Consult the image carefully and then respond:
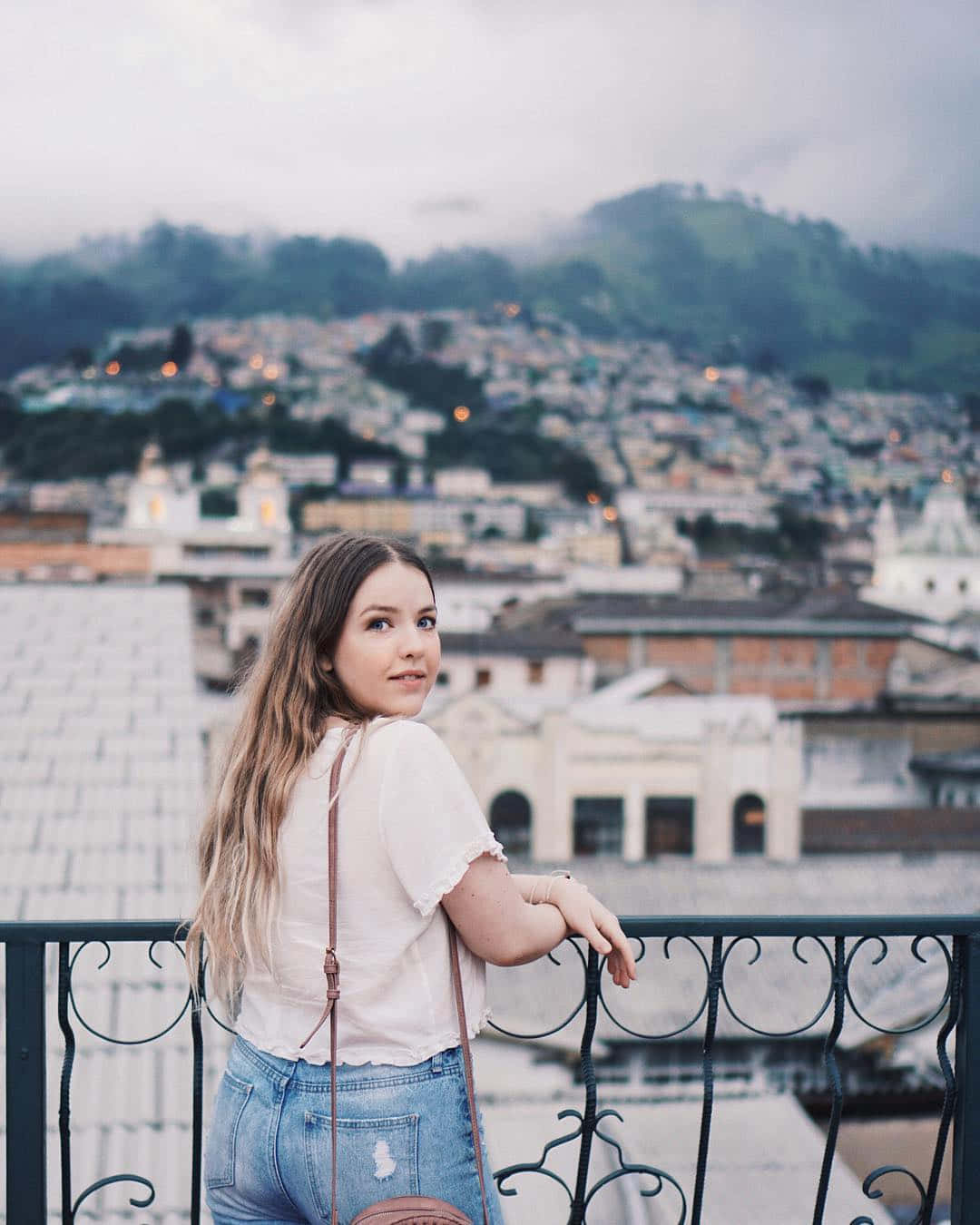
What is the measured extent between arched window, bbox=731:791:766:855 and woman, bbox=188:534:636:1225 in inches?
1143


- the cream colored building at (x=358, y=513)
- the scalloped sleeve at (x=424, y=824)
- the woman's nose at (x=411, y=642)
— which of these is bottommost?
the scalloped sleeve at (x=424, y=824)

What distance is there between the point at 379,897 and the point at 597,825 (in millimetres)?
29095

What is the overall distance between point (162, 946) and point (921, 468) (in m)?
182

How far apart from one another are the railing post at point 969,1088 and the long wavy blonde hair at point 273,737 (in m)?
1.65

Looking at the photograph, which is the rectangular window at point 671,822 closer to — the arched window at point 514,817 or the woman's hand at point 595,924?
the arched window at point 514,817

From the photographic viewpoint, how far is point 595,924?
→ 7.66ft

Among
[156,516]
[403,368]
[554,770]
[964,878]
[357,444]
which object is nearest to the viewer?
[964,878]

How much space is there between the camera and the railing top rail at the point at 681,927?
2.62 meters

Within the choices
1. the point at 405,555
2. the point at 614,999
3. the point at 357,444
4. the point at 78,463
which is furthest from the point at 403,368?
the point at 405,555

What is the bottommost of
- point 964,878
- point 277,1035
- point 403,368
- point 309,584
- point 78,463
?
point 964,878

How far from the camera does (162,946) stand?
670cm

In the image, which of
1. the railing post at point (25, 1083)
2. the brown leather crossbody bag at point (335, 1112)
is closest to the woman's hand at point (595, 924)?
the brown leather crossbody bag at point (335, 1112)

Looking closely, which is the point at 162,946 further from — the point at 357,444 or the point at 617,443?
the point at 617,443

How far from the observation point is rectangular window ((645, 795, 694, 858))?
30531 mm
